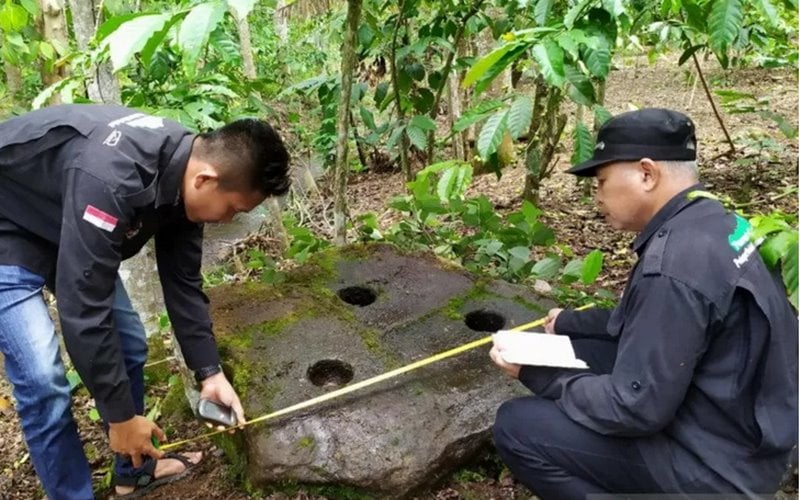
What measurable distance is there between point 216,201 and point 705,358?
150cm

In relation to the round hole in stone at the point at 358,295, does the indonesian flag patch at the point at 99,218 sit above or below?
above

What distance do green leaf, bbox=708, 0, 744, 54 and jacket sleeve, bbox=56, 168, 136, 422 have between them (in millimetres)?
1767

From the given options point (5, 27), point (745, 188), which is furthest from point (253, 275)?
point (745, 188)

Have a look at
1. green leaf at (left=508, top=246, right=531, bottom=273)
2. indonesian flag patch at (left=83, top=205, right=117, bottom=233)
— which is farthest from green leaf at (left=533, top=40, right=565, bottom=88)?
green leaf at (left=508, top=246, right=531, bottom=273)

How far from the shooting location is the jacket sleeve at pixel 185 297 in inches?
93.7

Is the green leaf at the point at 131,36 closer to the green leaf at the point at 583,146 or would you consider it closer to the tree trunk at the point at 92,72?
the tree trunk at the point at 92,72

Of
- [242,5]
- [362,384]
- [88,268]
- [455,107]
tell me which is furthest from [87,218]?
[455,107]

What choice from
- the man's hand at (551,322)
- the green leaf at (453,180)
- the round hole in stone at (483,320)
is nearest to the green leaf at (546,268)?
the round hole in stone at (483,320)

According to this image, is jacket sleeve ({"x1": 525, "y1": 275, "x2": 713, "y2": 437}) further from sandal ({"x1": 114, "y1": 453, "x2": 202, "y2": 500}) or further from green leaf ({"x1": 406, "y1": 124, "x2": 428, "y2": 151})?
green leaf ({"x1": 406, "y1": 124, "x2": 428, "y2": 151})

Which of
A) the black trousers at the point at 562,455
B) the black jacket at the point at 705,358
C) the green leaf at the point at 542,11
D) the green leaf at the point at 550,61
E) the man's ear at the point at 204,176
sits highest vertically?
the green leaf at the point at 542,11

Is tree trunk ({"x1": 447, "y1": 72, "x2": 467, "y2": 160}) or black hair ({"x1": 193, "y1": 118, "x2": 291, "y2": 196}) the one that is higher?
black hair ({"x1": 193, "y1": 118, "x2": 291, "y2": 196})

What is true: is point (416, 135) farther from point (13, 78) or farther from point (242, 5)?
point (13, 78)

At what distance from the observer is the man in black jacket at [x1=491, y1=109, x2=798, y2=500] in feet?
5.33

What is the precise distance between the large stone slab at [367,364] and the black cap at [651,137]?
3.61 ft
